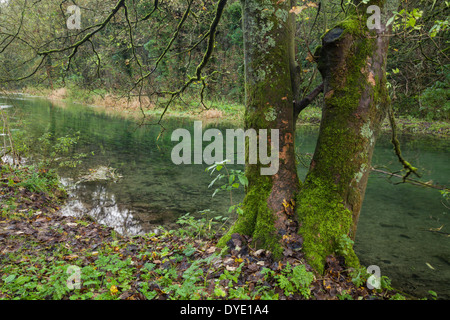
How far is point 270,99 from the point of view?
11.9 ft

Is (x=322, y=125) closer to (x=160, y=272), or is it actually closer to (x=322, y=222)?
(x=322, y=222)

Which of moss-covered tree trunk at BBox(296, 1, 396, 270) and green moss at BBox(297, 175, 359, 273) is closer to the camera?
green moss at BBox(297, 175, 359, 273)

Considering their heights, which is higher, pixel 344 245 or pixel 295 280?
pixel 344 245

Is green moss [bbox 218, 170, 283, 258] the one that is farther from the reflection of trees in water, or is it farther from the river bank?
the river bank

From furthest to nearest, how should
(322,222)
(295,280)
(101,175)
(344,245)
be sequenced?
(101,175) < (322,222) < (344,245) < (295,280)

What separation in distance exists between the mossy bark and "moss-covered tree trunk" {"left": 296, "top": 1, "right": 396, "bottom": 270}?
392 millimetres

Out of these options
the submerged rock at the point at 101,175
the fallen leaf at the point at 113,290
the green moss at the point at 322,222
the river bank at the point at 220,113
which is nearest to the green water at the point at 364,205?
the submerged rock at the point at 101,175

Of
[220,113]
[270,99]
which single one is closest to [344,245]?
[270,99]

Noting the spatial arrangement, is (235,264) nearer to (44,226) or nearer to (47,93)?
(44,226)

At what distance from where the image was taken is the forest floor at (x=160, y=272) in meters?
2.74

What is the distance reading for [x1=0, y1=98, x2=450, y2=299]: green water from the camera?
192 inches

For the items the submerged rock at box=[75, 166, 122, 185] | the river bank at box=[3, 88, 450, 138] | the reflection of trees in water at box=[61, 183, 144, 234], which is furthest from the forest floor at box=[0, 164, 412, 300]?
the river bank at box=[3, 88, 450, 138]

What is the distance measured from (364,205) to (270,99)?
5.24 meters
